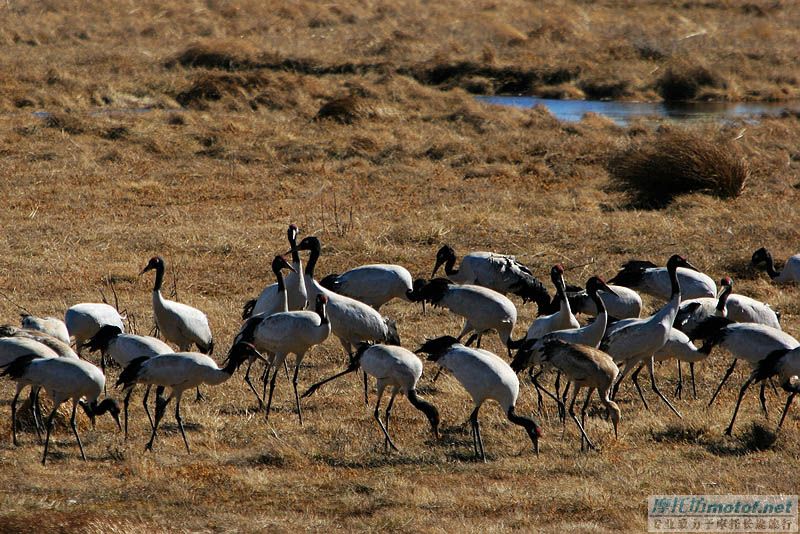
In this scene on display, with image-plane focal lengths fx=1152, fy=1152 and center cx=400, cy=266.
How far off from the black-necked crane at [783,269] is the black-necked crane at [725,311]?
185cm

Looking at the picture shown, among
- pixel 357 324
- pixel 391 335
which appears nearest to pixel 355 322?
pixel 357 324

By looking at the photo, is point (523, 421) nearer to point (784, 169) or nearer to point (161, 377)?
point (161, 377)

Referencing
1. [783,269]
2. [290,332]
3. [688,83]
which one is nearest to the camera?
[290,332]

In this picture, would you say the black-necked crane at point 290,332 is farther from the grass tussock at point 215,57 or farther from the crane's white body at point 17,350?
the grass tussock at point 215,57

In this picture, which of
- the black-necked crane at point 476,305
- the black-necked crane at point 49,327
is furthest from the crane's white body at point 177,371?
the black-necked crane at point 476,305

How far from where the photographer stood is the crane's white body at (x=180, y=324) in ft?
30.7

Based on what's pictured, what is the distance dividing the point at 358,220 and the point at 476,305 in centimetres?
522

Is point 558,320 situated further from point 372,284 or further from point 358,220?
point 358,220

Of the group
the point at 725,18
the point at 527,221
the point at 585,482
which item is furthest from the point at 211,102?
the point at 725,18

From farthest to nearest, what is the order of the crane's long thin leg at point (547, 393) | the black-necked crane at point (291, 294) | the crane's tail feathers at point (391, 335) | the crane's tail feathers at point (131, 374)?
1. the black-necked crane at point (291, 294)
2. the crane's tail feathers at point (391, 335)
3. the crane's long thin leg at point (547, 393)
4. the crane's tail feathers at point (131, 374)

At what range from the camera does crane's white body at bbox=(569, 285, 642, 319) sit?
33.4 feet

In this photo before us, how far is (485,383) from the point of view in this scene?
770cm

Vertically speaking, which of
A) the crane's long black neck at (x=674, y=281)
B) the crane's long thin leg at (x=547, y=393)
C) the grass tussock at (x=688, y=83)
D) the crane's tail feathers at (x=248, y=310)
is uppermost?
the crane's long black neck at (x=674, y=281)

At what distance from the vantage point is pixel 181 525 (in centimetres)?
619
